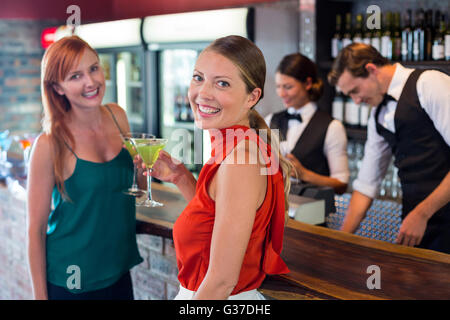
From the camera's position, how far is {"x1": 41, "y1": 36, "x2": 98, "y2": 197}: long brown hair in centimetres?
187

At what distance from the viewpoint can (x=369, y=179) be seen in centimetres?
263

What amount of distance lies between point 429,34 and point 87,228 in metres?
2.61

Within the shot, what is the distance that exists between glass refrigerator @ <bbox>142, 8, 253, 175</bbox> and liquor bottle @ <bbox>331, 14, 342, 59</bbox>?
2.63 ft

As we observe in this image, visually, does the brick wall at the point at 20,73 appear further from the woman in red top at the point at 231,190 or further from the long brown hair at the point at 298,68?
the woman in red top at the point at 231,190

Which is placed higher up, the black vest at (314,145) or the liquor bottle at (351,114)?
the liquor bottle at (351,114)

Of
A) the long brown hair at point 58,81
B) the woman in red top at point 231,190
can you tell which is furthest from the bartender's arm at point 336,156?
the woman in red top at point 231,190

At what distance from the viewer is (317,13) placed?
152 inches

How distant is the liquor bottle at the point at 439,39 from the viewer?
125 inches

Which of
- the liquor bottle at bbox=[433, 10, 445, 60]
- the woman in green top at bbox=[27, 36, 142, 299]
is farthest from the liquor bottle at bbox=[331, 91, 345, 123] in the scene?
the woman in green top at bbox=[27, 36, 142, 299]

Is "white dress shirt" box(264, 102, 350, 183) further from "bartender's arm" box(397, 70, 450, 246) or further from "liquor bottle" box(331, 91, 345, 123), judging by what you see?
"bartender's arm" box(397, 70, 450, 246)

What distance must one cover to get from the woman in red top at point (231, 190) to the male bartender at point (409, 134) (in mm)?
1105
